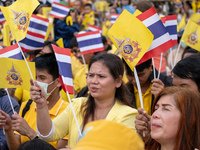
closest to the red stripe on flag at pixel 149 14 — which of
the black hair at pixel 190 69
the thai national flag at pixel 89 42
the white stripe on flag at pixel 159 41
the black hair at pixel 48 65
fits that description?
the white stripe on flag at pixel 159 41

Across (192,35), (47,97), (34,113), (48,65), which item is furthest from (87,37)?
(34,113)

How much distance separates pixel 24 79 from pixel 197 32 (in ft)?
8.96

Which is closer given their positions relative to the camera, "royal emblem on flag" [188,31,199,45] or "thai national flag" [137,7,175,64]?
"thai national flag" [137,7,175,64]

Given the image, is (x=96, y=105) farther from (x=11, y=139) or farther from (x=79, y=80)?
(x=79, y=80)

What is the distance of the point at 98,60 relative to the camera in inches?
118

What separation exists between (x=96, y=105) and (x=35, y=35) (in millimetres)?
2167

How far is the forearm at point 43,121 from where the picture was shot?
8.93 feet

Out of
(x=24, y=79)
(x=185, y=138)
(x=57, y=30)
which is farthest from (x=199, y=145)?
(x=57, y=30)

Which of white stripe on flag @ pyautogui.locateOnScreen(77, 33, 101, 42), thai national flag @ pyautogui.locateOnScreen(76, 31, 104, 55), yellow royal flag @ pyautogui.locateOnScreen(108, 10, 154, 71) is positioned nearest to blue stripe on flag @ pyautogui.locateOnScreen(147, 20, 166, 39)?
yellow royal flag @ pyautogui.locateOnScreen(108, 10, 154, 71)

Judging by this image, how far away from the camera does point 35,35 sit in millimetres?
4762

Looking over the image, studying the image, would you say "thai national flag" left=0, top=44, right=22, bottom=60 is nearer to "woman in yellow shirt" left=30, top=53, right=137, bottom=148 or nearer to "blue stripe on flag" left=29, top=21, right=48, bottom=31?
"woman in yellow shirt" left=30, top=53, right=137, bottom=148

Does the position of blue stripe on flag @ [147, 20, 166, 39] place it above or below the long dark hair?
above

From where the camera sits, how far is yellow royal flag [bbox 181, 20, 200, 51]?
4855 millimetres

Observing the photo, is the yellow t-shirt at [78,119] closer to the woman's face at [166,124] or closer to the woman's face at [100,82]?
the woman's face at [100,82]
